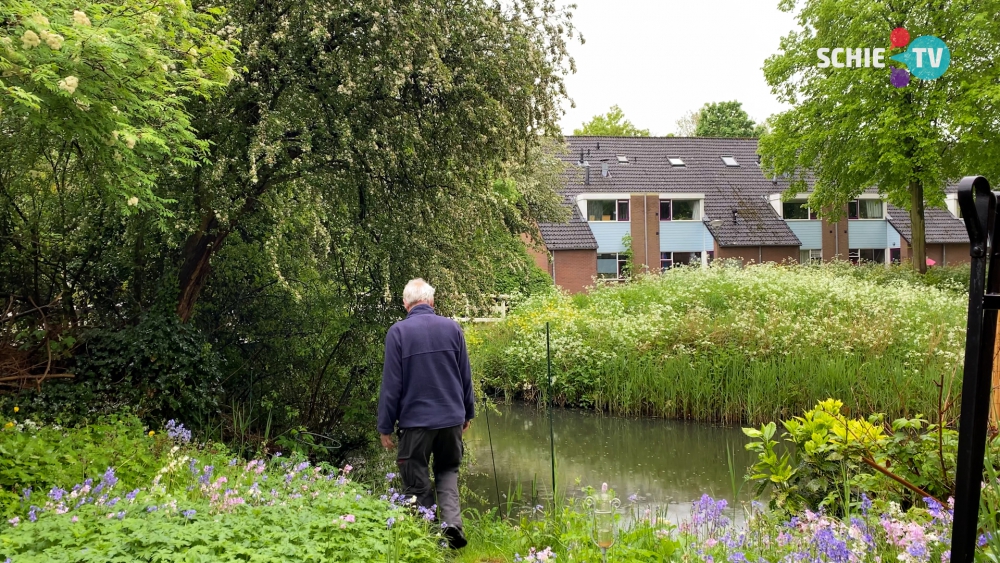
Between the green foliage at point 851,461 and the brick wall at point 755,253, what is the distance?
3367 cm

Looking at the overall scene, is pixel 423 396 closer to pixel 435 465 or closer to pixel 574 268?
pixel 435 465

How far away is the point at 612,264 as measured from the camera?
124ft

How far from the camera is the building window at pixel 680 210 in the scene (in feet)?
128

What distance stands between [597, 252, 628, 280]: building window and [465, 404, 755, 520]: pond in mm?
23070

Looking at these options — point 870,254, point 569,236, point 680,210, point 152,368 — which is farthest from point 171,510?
point 870,254

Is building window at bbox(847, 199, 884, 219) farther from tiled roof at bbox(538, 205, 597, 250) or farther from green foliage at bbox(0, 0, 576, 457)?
green foliage at bbox(0, 0, 576, 457)

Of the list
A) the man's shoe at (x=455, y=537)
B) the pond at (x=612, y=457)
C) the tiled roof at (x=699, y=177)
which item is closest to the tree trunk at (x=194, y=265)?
the pond at (x=612, y=457)

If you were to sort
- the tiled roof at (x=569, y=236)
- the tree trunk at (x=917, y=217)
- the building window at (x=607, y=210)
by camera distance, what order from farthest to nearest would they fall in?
the building window at (x=607, y=210)
the tiled roof at (x=569, y=236)
the tree trunk at (x=917, y=217)

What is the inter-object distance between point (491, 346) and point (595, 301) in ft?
17.1

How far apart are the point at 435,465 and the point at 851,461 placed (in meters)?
2.95

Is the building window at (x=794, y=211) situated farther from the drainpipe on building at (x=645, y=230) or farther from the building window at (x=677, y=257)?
the drainpipe on building at (x=645, y=230)

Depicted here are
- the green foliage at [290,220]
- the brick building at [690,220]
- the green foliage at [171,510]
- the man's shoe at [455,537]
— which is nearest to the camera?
the green foliage at [171,510]

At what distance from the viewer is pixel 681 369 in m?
13.9

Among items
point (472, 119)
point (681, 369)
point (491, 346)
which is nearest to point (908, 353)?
point (681, 369)
